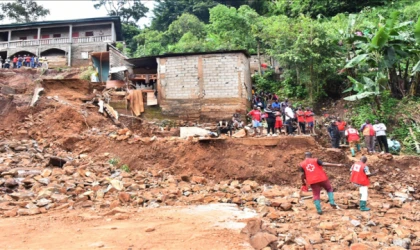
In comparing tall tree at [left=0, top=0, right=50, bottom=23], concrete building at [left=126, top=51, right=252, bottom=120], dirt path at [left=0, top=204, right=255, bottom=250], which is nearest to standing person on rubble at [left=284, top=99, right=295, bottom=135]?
concrete building at [left=126, top=51, right=252, bottom=120]

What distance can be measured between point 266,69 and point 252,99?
5090 millimetres

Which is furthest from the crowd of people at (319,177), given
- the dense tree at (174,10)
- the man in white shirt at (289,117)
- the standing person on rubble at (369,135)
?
the dense tree at (174,10)

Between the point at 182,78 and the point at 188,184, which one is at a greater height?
the point at 182,78

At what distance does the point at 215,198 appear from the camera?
793 centimetres

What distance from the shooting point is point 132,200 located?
7.61m

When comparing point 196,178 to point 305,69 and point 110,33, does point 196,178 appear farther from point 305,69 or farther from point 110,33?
point 110,33

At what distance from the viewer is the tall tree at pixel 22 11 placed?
3716 centimetres

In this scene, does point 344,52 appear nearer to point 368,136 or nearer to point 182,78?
point 368,136

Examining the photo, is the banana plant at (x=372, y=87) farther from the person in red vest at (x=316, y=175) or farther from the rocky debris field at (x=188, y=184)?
the person in red vest at (x=316, y=175)

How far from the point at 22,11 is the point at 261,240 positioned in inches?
1691

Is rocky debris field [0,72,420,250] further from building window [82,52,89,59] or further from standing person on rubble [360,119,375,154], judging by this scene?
building window [82,52,89,59]

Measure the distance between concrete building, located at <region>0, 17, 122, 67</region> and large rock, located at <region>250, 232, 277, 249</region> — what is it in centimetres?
2740

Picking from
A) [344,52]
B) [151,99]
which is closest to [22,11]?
[151,99]

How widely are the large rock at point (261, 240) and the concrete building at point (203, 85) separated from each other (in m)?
12.9
